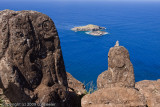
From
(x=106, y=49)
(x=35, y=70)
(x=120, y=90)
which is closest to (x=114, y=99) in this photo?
(x=120, y=90)

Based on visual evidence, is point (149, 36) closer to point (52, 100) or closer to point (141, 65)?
point (141, 65)

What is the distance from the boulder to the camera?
15.9 ft

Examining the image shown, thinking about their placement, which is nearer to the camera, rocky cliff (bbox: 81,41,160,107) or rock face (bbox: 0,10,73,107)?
rock face (bbox: 0,10,73,107)

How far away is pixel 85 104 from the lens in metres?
4.86

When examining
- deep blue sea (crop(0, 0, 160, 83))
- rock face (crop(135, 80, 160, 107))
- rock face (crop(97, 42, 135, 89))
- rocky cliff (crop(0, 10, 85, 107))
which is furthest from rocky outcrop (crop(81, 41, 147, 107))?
deep blue sea (crop(0, 0, 160, 83))

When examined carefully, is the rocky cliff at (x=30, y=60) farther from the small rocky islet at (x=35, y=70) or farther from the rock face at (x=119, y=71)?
the rock face at (x=119, y=71)

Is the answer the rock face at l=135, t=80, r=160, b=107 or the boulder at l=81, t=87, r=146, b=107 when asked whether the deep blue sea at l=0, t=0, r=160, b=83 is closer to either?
the rock face at l=135, t=80, r=160, b=107

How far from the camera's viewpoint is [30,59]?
468cm

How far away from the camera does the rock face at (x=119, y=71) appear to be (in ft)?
20.3

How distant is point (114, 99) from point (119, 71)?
5.24 feet

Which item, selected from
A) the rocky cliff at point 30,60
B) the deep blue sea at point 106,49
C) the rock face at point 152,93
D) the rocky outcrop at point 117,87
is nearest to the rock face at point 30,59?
the rocky cliff at point 30,60

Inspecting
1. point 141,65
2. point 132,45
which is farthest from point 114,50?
point 132,45

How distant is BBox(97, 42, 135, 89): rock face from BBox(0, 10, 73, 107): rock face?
1940mm

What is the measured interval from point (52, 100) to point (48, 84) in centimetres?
52
